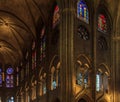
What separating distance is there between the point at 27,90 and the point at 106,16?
17122 mm

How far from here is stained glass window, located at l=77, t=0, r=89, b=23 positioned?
120ft

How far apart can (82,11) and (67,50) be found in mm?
5666

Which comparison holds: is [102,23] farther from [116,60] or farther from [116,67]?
[116,67]

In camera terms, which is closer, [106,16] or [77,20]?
[77,20]

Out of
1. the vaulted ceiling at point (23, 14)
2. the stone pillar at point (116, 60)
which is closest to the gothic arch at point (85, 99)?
the stone pillar at point (116, 60)

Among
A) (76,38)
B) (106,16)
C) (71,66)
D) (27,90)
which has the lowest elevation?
(27,90)

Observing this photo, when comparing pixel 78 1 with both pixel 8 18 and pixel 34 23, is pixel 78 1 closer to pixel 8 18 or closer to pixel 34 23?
pixel 34 23

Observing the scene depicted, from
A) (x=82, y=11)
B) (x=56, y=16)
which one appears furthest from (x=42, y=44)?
(x=82, y=11)

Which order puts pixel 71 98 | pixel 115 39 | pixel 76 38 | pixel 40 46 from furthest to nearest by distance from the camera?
pixel 40 46
pixel 115 39
pixel 76 38
pixel 71 98

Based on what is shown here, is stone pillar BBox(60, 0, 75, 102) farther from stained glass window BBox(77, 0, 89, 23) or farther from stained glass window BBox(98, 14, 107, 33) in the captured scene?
stained glass window BBox(98, 14, 107, 33)

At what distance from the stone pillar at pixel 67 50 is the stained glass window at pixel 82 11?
1972mm

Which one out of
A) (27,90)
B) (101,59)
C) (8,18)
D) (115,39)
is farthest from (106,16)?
(27,90)

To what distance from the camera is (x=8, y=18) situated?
149 ft

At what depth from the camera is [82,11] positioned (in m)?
Result: 36.9
